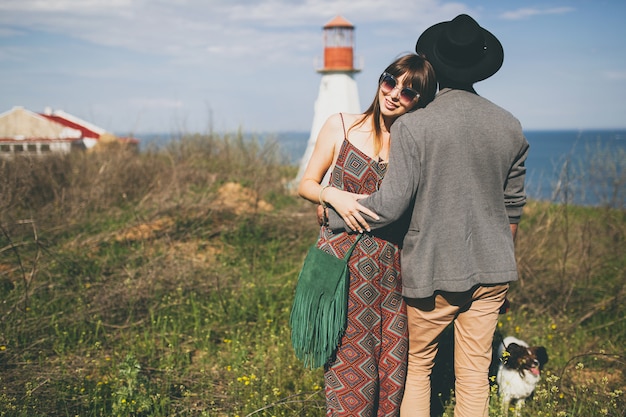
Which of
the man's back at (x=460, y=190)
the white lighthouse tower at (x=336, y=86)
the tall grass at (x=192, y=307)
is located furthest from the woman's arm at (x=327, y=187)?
the white lighthouse tower at (x=336, y=86)

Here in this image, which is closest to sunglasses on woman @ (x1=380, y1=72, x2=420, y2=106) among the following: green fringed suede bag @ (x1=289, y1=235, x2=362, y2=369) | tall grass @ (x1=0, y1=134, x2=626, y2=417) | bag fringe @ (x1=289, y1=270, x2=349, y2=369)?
green fringed suede bag @ (x1=289, y1=235, x2=362, y2=369)

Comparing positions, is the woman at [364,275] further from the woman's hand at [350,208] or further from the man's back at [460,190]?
the man's back at [460,190]

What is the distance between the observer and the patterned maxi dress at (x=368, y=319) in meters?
2.33

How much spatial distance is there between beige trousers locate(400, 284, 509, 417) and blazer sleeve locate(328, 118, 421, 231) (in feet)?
1.56

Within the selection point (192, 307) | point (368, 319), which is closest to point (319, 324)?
point (368, 319)

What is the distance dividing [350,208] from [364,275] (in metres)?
0.35

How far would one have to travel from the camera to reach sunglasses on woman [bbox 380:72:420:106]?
215 cm

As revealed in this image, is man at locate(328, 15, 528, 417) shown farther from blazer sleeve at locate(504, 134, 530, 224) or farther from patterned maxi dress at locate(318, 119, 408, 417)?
patterned maxi dress at locate(318, 119, 408, 417)

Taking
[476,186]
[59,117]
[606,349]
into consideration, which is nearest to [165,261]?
[476,186]

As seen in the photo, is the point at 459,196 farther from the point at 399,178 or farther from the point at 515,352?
the point at 515,352

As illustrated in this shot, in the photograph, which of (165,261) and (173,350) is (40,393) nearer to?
(173,350)

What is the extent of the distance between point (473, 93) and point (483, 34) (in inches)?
11.3

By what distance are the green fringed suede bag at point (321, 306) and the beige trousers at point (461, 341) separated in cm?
35

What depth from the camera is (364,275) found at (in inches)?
92.2
